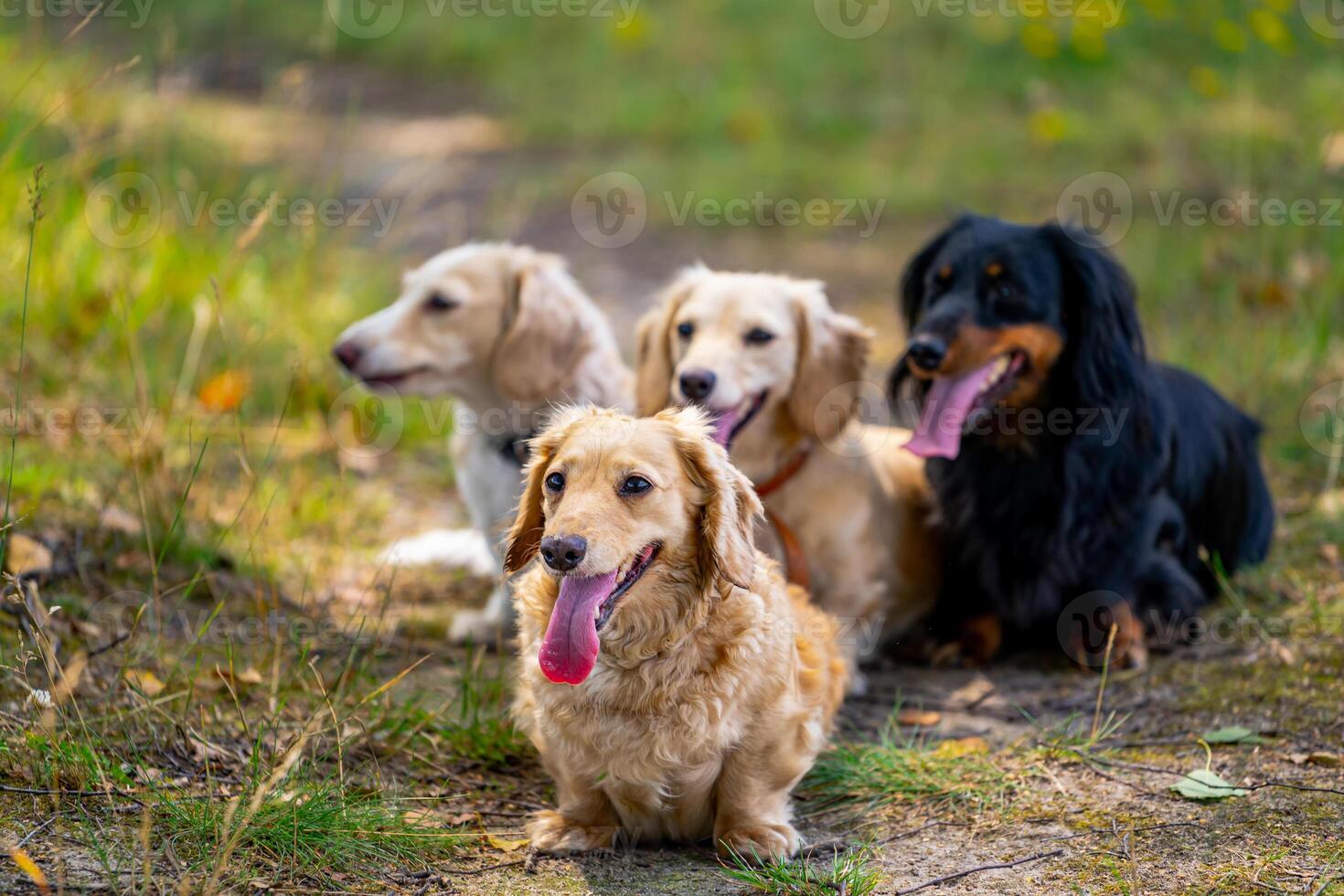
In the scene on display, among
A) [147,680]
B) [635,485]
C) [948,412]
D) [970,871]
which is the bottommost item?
[970,871]

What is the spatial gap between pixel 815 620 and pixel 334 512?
198cm

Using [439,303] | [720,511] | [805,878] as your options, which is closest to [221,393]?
[439,303]

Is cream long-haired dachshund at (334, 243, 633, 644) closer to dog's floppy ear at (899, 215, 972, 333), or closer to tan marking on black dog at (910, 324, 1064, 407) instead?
dog's floppy ear at (899, 215, 972, 333)

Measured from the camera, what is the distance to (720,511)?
2607mm

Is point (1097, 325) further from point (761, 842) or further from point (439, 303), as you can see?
point (439, 303)

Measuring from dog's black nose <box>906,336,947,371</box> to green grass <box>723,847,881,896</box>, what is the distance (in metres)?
1.41

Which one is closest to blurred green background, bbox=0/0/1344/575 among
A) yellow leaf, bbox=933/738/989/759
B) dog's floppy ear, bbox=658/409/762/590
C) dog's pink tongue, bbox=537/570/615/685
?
dog's pink tongue, bbox=537/570/615/685

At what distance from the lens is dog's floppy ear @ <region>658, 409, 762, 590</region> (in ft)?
8.52

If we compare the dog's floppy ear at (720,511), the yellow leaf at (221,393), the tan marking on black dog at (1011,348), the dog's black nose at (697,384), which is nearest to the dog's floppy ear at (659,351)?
the dog's black nose at (697,384)

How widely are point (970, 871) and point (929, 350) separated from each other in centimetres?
141

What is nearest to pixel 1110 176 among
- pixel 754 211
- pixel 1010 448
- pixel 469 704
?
pixel 754 211

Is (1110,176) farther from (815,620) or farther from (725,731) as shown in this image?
(725,731)

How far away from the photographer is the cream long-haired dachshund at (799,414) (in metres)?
3.72

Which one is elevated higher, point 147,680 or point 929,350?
point 929,350
